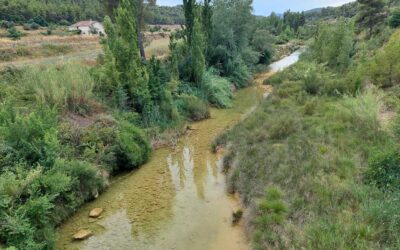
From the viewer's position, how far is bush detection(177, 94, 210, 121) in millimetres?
16219

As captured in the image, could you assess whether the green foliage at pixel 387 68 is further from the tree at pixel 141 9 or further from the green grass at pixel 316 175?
the tree at pixel 141 9

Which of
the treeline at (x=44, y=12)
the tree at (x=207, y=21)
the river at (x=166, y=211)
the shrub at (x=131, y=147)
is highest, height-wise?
the treeline at (x=44, y=12)

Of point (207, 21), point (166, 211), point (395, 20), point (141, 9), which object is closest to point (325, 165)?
point (166, 211)

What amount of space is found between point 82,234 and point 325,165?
6.13 metres

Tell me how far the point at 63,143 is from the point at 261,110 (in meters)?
8.42

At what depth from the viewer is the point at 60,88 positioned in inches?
453

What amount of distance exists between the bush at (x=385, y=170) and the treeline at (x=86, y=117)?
22.5 ft

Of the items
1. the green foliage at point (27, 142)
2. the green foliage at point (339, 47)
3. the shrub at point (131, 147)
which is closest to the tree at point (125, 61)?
the shrub at point (131, 147)

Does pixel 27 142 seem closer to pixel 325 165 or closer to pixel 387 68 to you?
pixel 325 165

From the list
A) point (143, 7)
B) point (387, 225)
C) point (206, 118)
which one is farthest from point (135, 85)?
point (387, 225)

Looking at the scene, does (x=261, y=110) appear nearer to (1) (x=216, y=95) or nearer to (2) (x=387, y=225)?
(1) (x=216, y=95)

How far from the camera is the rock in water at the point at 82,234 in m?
7.04

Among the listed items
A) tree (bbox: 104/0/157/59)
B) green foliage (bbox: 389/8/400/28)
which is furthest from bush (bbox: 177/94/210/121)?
green foliage (bbox: 389/8/400/28)

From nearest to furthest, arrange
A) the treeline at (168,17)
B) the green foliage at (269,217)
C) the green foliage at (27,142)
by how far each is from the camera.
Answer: the green foliage at (269,217) → the green foliage at (27,142) → the treeline at (168,17)
